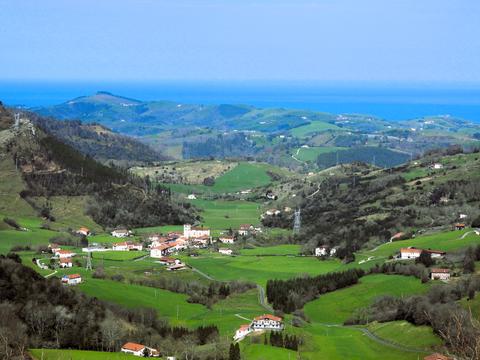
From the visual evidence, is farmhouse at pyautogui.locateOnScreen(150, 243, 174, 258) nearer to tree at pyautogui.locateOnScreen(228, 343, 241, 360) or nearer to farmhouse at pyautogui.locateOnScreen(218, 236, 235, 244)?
farmhouse at pyautogui.locateOnScreen(218, 236, 235, 244)

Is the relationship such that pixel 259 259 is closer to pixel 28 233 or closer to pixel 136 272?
pixel 136 272

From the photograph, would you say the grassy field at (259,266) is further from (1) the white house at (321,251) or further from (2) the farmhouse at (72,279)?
(2) the farmhouse at (72,279)

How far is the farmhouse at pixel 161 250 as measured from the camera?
330 ft

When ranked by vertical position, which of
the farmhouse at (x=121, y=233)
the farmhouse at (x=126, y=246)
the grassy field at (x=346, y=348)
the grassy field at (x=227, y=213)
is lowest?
the grassy field at (x=227, y=213)

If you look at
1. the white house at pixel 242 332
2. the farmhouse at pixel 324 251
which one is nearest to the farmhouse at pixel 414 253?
the farmhouse at pixel 324 251

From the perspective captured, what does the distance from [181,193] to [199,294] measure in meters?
104

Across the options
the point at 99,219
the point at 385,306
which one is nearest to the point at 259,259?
the point at 385,306

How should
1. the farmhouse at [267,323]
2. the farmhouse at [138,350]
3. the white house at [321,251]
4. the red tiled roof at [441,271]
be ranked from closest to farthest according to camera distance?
1. the farmhouse at [138,350]
2. the farmhouse at [267,323]
3. the red tiled roof at [441,271]
4. the white house at [321,251]

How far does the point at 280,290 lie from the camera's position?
251ft

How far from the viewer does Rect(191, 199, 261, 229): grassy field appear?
13925 centimetres

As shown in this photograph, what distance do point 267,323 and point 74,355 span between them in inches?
728

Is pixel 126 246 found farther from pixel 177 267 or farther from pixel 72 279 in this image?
pixel 72 279

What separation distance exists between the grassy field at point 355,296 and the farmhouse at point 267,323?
30.6ft

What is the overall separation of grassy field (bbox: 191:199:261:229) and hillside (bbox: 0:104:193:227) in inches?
216
